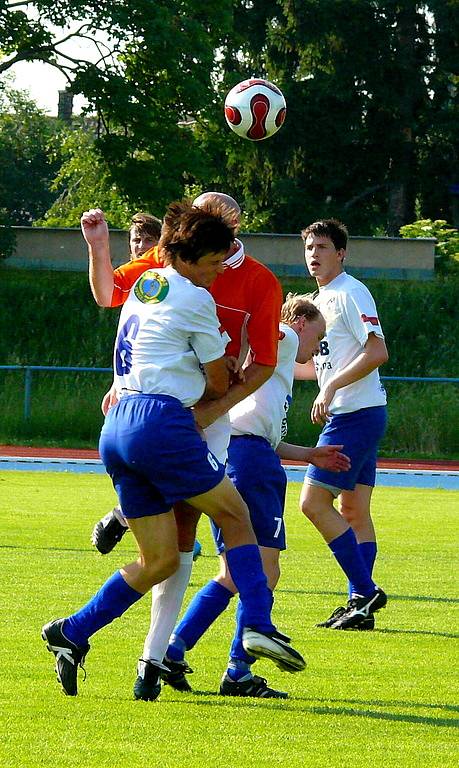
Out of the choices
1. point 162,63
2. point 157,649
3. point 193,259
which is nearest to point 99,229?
point 193,259

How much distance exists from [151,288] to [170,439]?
0.61 m

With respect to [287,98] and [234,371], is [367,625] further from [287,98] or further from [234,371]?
[287,98]

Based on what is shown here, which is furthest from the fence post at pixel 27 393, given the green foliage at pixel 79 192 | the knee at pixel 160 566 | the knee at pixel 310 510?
the knee at pixel 160 566

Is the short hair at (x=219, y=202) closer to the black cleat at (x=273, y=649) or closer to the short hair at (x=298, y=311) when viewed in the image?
the short hair at (x=298, y=311)

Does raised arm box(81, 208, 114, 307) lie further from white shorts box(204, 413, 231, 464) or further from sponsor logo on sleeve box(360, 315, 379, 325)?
sponsor logo on sleeve box(360, 315, 379, 325)

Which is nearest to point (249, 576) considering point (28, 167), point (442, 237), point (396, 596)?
point (396, 596)

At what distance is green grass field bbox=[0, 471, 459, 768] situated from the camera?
463 centimetres

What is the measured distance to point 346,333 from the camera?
26.3 ft

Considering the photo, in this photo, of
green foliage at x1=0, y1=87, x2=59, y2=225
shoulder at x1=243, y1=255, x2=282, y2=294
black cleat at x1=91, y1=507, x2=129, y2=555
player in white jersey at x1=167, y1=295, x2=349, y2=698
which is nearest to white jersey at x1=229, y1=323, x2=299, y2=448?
player in white jersey at x1=167, y1=295, x2=349, y2=698

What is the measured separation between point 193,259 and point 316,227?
264 cm

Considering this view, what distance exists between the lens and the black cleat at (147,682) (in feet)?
17.9

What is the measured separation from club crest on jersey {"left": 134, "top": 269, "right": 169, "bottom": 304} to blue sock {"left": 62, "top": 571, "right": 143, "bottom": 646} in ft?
3.55

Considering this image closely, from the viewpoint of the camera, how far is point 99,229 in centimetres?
626

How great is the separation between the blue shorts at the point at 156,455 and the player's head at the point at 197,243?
52cm
